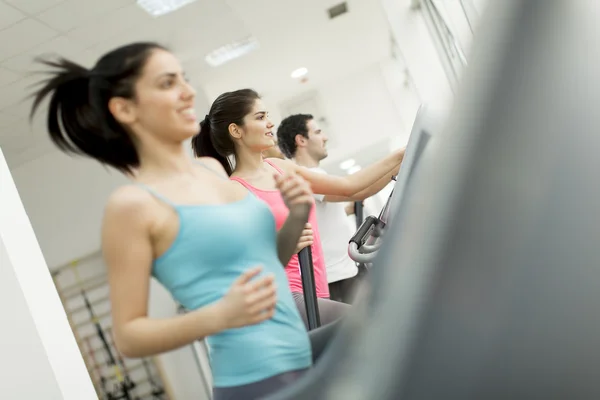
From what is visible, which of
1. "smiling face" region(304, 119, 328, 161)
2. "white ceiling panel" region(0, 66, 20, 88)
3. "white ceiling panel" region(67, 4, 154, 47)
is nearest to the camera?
"smiling face" region(304, 119, 328, 161)

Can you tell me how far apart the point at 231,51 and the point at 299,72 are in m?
1.35

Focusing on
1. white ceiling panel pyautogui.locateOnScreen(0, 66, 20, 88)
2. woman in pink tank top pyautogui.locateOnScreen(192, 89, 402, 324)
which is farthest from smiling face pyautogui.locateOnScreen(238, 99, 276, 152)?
white ceiling panel pyautogui.locateOnScreen(0, 66, 20, 88)

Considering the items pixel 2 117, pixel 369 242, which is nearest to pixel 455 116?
pixel 369 242

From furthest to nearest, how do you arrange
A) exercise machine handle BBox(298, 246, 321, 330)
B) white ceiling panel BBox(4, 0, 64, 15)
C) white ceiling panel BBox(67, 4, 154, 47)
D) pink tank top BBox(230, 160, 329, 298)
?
white ceiling panel BBox(67, 4, 154, 47) < white ceiling panel BBox(4, 0, 64, 15) < exercise machine handle BBox(298, 246, 321, 330) < pink tank top BBox(230, 160, 329, 298)

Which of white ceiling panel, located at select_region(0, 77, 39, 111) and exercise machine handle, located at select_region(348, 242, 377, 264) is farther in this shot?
white ceiling panel, located at select_region(0, 77, 39, 111)

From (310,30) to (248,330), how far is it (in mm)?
5545

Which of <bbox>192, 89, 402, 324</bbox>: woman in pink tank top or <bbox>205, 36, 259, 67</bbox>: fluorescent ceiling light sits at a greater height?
<bbox>205, 36, 259, 67</bbox>: fluorescent ceiling light

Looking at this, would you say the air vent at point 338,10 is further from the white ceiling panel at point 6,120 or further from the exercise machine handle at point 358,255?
the exercise machine handle at point 358,255

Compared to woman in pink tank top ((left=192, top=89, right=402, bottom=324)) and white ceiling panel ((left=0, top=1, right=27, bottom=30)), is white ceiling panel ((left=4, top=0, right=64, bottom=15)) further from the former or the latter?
woman in pink tank top ((left=192, top=89, right=402, bottom=324))

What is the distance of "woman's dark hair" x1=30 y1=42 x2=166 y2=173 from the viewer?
21.0 inches

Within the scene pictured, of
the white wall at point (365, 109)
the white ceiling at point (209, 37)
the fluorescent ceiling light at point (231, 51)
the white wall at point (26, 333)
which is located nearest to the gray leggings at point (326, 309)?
the white wall at point (26, 333)

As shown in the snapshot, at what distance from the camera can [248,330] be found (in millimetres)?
526

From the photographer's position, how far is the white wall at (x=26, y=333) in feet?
6.96

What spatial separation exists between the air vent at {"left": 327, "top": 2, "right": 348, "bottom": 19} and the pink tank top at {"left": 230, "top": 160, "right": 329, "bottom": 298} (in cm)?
488
